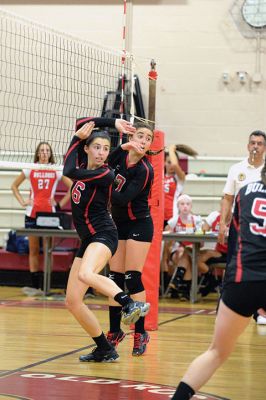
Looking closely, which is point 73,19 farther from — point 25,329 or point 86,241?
point 86,241

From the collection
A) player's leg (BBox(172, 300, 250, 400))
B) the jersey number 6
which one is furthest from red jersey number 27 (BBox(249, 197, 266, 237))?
the jersey number 6

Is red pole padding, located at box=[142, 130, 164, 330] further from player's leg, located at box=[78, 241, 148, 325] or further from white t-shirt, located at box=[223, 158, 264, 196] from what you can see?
player's leg, located at box=[78, 241, 148, 325]

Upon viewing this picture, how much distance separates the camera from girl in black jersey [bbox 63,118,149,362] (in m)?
6.36

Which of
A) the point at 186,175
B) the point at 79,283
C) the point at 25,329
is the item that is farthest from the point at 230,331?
the point at 186,175

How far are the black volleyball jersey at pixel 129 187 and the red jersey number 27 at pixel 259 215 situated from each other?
114 inches

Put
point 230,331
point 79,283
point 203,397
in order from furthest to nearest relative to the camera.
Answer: point 79,283
point 203,397
point 230,331

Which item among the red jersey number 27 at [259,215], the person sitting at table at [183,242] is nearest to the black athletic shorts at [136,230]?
the red jersey number 27 at [259,215]

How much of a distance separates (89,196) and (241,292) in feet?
8.19

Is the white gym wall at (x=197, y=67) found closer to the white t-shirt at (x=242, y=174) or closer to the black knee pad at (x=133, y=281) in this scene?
the white t-shirt at (x=242, y=174)

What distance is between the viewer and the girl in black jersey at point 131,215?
716cm

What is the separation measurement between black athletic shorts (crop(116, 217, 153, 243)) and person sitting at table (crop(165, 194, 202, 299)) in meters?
4.89

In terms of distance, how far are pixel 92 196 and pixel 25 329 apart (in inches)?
102

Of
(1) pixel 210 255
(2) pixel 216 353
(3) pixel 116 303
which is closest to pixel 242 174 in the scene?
(3) pixel 116 303

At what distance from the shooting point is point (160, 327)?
29.8 feet
